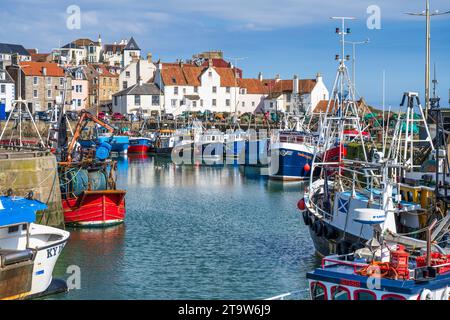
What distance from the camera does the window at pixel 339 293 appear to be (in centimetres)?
1531

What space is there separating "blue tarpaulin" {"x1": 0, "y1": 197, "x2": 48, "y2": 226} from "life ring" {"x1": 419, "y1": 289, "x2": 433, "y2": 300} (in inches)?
418

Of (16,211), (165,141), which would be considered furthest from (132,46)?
(16,211)

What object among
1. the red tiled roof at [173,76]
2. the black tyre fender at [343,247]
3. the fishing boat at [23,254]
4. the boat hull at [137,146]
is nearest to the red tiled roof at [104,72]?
the red tiled roof at [173,76]

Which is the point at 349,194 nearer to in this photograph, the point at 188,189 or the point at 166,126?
the point at 188,189

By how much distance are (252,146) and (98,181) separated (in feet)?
121

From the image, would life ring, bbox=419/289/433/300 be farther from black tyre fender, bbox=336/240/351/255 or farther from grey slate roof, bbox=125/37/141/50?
grey slate roof, bbox=125/37/141/50

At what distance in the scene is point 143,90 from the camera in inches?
3797

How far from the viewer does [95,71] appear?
4154 inches

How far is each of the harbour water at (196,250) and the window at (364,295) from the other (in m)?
5.00

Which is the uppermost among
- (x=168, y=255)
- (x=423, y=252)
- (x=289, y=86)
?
(x=289, y=86)

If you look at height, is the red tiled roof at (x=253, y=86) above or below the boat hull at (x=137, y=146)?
above

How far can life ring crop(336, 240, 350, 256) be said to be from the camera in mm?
23734

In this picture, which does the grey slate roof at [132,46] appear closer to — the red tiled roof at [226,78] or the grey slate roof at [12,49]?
the grey slate roof at [12,49]
